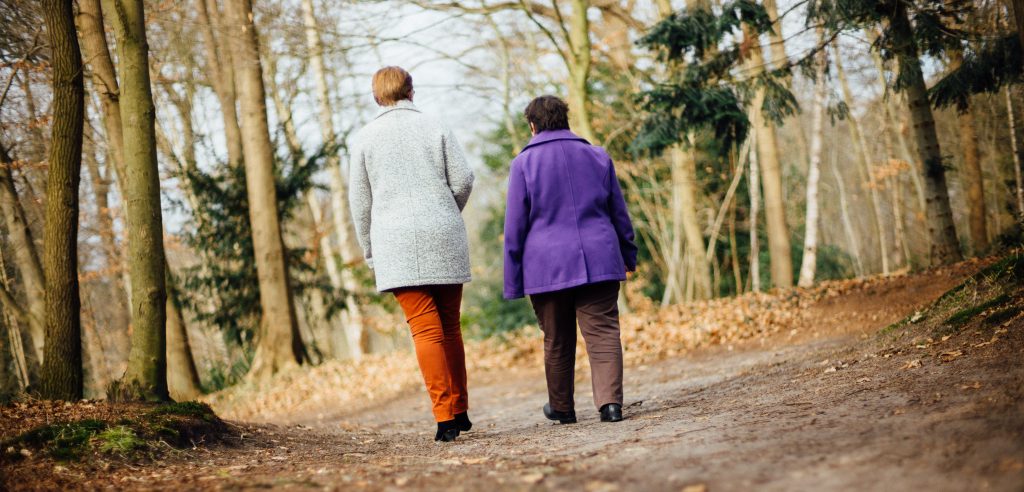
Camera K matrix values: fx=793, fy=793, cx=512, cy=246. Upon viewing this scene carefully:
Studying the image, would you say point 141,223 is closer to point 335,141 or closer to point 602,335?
point 602,335

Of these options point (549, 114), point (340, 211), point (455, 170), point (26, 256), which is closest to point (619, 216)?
point (549, 114)

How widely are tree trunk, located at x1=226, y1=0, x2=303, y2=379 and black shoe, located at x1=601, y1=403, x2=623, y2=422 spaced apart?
8961mm

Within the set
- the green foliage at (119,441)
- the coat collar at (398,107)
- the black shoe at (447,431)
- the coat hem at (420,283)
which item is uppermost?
the coat collar at (398,107)

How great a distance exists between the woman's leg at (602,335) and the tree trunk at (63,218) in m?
3.35

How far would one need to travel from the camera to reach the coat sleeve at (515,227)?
4.72 m

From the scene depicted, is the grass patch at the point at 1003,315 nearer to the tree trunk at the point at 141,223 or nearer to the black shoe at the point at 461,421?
the black shoe at the point at 461,421

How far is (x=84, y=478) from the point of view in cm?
340

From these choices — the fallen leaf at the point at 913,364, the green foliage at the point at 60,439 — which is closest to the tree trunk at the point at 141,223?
the green foliage at the point at 60,439

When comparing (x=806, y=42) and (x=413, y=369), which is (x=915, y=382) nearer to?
(x=413, y=369)

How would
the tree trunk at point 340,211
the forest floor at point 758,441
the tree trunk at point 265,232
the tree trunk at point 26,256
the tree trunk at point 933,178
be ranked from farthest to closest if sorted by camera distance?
the tree trunk at point 340,211
the tree trunk at point 265,232
the tree trunk at point 26,256
the tree trunk at point 933,178
the forest floor at point 758,441

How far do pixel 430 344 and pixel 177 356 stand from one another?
997 centimetres

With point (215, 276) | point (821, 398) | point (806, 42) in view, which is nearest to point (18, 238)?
point (215, 276)

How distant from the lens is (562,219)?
4688 millimetres

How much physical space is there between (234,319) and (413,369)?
388cm
